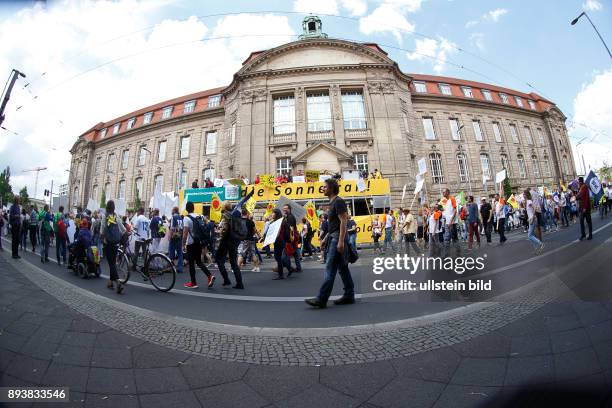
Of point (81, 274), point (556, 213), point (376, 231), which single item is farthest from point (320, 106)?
point (81, 274)

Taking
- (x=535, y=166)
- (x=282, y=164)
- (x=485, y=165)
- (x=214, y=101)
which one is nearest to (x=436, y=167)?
(x=485, y=165)

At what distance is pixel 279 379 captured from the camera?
1590mm

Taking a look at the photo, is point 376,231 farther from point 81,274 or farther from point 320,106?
point 320,106

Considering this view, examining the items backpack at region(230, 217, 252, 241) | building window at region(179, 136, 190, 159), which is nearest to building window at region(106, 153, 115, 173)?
building window at region(179, 136, 190, 159)

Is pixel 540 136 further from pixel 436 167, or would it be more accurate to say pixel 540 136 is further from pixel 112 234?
pixel 112 234

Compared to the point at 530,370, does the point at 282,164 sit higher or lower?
higher

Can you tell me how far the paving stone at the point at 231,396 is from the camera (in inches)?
53.7

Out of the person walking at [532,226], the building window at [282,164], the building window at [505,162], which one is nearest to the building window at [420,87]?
the building window at [505,162]

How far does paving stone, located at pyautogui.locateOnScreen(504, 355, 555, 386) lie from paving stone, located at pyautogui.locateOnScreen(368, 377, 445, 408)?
0.34 metres

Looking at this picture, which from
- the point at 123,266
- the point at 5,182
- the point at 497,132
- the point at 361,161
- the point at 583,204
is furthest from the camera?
the point at 497,132

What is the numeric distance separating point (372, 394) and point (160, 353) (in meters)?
1.46

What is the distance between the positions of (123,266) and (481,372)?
584 cm

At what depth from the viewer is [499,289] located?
279 cm

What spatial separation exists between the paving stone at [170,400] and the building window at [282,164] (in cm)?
2237
